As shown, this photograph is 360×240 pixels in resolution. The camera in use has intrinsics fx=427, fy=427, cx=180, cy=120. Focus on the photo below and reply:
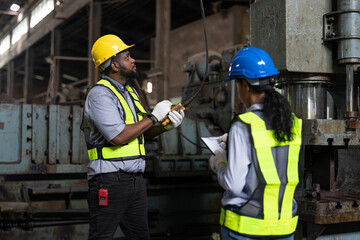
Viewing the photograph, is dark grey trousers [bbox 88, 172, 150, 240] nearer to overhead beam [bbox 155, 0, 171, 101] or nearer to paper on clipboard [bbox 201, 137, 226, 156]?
paper on clipboard [bbox 201, 137, 226, 156]

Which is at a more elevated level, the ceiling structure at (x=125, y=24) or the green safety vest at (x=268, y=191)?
the ceiling structure at (x=125, y=24)

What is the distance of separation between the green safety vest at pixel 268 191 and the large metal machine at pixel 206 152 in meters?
0.19

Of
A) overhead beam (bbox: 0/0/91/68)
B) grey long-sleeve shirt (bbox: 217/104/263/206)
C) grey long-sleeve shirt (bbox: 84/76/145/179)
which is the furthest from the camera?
overhead beam (bbox: 0/0/91/68)

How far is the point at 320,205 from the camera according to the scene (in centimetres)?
247

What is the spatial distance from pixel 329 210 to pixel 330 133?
46 centimetres

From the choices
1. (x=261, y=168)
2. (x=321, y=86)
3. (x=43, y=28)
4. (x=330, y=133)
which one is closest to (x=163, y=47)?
(x=43, y=28)

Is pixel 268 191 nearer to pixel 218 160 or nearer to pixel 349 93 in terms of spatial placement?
pixel 218 160

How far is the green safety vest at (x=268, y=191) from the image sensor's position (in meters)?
A: 1.77

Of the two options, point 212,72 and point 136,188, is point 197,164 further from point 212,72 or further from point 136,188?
point 136,188

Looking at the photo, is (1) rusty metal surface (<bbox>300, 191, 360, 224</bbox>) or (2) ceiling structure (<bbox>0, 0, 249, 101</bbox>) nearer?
(1) rusty metal surface (<bbox>300, 191, 360, 224</bbox>)

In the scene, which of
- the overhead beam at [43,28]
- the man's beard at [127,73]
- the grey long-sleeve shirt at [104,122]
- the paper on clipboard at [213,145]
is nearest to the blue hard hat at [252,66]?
the paper on clipboard at [213,145]

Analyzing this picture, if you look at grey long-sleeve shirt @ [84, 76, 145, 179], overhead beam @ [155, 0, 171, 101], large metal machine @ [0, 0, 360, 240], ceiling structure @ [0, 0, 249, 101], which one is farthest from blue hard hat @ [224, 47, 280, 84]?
ceiling structure @ [0, 0, 249, 101]

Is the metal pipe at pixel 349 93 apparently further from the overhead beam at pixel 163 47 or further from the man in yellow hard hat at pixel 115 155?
the overhead beam at pixel 163 47

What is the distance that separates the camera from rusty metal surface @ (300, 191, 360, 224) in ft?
8.10
